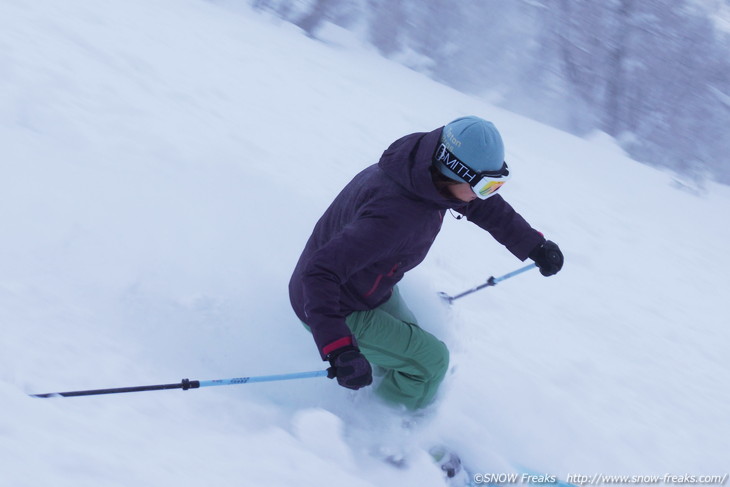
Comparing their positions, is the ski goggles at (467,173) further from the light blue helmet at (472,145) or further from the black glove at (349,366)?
the black glove at (349,366)

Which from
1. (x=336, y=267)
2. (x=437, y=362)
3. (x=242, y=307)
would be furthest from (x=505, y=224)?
(x=242, y=307)

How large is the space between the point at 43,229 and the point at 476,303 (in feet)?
8.53

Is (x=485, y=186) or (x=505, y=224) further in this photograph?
(x=505, y=224)

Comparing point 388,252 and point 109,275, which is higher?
point 388,252

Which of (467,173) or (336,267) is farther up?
(467,173)

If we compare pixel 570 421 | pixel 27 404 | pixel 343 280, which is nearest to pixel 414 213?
pixel 343 280

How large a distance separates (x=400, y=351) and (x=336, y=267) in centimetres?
61

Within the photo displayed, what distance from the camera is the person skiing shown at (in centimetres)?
213

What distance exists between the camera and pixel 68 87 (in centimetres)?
454

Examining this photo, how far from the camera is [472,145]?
2232 millimetres

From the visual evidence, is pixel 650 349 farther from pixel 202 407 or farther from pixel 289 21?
pixel 289 21

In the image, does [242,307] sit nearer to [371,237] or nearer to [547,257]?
[371,237]

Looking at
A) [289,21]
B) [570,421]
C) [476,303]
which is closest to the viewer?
[570,421]

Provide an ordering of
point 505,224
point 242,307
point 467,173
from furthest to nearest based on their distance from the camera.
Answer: point 242,307 < point 505,224 < point 467,173
